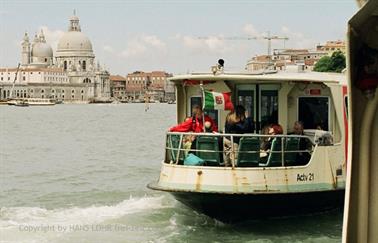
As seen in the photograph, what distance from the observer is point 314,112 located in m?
12.9

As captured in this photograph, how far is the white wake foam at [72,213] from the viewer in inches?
522

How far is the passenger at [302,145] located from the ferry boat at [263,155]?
5 cm

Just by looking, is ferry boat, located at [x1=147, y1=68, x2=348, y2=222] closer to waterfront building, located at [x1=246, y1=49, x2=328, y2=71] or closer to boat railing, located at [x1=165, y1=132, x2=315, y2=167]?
boat railing, located at [x1=165, y1=132, x2=315, y2=167]

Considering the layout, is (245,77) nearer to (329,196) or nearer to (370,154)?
(329,196)

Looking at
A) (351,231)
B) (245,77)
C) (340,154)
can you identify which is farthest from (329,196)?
(351,231)

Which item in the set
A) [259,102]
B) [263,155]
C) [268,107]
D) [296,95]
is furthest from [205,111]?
[263,155]

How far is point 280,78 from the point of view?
39.3ft

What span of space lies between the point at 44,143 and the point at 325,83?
96.2ft

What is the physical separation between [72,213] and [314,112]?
4909 millimetres

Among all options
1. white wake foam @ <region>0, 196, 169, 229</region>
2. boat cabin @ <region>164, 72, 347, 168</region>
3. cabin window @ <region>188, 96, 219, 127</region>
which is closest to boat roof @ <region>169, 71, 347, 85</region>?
boat cabin @ <region>164, 72, 347, 168</region>

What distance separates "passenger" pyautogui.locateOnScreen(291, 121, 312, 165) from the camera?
12.1 metres

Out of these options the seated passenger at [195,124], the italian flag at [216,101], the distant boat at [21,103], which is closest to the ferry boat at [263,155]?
the seated passenger at [195,124]

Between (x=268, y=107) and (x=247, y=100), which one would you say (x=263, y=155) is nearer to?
(x=268, y=107)

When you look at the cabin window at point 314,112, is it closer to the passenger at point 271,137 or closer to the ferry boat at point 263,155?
the ferry boat at point 263,155
